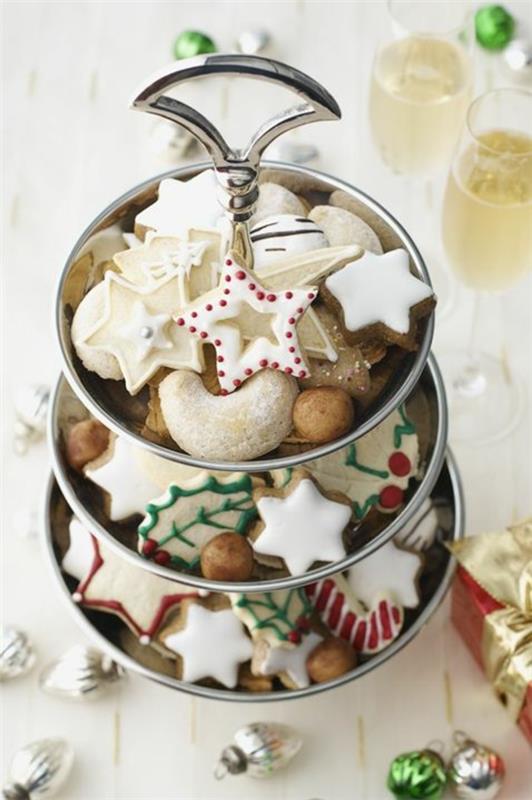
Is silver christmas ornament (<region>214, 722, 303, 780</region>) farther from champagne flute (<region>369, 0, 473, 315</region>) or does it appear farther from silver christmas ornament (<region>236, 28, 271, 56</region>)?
silver christmas ornament (<region>236, 28, 271, 56</region>)

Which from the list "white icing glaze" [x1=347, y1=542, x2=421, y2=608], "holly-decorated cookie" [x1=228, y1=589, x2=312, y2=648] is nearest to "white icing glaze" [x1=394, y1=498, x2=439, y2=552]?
"white icing glaze" [x1=347, y1=542, x2=421, y2=608]

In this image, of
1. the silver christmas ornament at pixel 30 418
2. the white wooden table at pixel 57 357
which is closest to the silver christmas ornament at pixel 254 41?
the white wooden table at pixel 57 357

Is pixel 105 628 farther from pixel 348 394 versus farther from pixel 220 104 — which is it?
pixel 220 104

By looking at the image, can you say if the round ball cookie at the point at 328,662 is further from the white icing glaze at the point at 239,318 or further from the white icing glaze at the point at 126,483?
the white icing glaze at the point at 239,318

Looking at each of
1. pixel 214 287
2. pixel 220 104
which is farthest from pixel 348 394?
pixel 220 104

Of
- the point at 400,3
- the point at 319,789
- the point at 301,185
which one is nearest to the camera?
the point at 301,185

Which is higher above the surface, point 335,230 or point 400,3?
point 400,3
